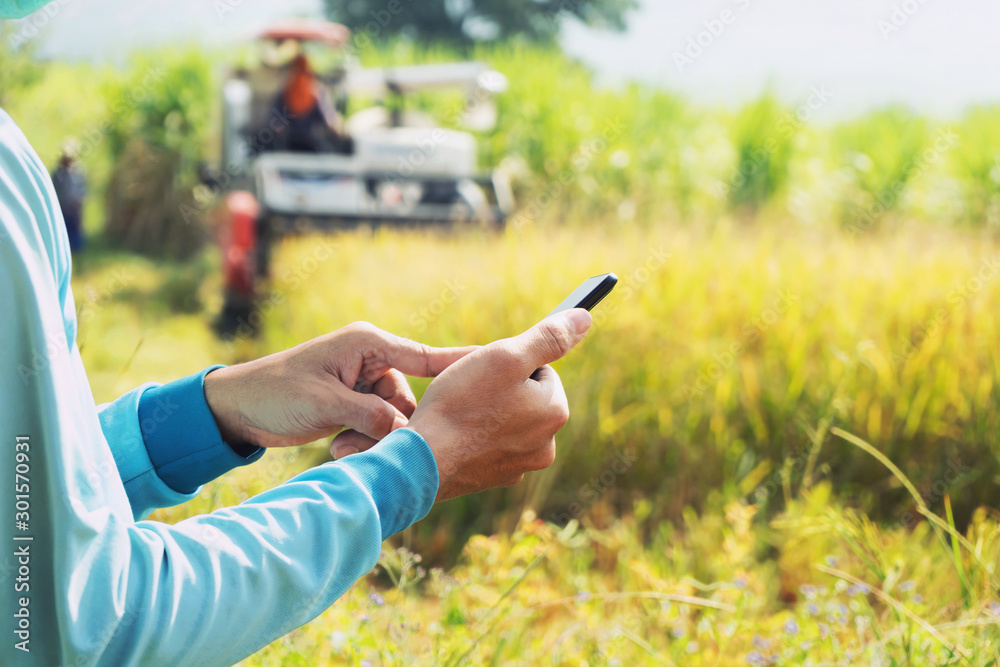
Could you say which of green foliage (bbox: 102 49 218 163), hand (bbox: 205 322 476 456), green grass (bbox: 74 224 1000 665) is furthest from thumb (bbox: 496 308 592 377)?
green foliage (bbox: 102 49 218 163)

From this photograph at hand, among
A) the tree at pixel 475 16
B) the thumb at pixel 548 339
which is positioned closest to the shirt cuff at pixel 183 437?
the thumb at pixel 548 339

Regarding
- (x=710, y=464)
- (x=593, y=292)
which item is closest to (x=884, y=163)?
(x=710, y=464)

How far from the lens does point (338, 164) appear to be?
255 inches

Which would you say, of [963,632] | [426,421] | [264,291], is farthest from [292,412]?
[264,291]

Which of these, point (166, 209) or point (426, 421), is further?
point (166, 209)

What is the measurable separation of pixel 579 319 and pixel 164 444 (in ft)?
2.32

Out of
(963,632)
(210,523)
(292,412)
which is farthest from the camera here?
(963,632)

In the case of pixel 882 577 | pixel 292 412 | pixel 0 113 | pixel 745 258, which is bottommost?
pixel 745 258

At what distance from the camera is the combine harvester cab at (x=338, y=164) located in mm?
5660

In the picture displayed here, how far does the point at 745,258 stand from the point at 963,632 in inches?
105

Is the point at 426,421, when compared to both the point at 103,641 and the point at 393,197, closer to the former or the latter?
the point at 103,641

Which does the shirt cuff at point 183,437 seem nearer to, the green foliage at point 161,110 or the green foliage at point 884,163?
the green foliage at point 884,163

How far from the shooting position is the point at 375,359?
4.73 feet

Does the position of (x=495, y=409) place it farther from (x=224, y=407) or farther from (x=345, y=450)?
(x=224, y=407)
